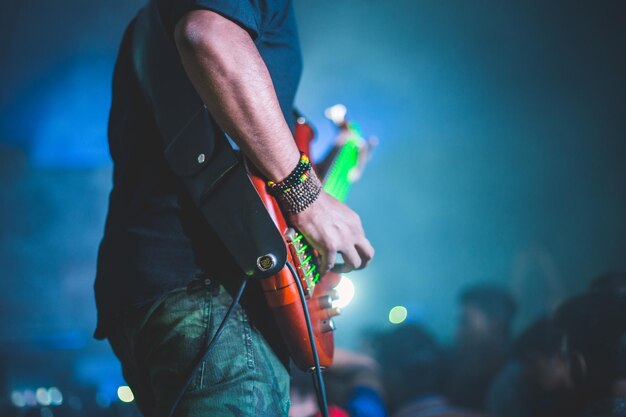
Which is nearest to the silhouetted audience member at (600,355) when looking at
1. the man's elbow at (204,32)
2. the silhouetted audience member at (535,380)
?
the silhouetted audience member at (535,380)

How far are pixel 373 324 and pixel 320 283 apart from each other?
2785mm

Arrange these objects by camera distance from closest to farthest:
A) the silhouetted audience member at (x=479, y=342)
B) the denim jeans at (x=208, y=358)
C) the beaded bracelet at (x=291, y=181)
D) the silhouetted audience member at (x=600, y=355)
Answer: the denim jeans at (x=208, y=358) < the beaded bracelet at (x=291, y=181) < the silhouetted audience member at (x=600, y=355) < the silhouetted audience member at (x=479, y=342)

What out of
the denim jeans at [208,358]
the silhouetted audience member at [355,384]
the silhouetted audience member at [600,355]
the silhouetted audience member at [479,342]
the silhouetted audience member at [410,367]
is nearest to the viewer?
the denim jeans at [208,358]

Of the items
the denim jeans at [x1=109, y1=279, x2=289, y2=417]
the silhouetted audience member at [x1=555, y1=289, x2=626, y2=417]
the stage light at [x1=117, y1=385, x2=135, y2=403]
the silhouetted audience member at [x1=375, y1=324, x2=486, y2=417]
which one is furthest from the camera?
the stage light at [x1=117, y1=385, x2=135, y2=403]

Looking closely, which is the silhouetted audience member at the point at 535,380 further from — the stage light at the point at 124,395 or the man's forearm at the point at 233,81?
the stage light at the point at 124,395

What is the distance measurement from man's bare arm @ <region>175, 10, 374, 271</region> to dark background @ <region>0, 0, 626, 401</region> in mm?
2384

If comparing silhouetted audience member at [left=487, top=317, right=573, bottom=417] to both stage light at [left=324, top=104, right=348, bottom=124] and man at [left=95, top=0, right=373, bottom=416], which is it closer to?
stage light at [left=324, top=104, right=348, bottom=124]

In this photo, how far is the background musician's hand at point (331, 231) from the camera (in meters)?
0.90

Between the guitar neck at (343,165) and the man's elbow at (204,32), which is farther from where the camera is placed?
the guitar neck at (343,165)

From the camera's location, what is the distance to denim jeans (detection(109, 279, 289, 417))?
Answer: 766 millimetres

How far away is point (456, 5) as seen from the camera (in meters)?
3.32

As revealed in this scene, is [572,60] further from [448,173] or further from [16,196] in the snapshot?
[16,196]

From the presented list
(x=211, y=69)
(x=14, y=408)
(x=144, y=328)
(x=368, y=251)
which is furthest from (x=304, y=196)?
(x=14, y=408)

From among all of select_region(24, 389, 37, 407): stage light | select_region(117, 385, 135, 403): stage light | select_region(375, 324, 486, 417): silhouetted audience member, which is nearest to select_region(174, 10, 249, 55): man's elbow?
select_region(375, 324, 486, 417): silhouetted audience member
